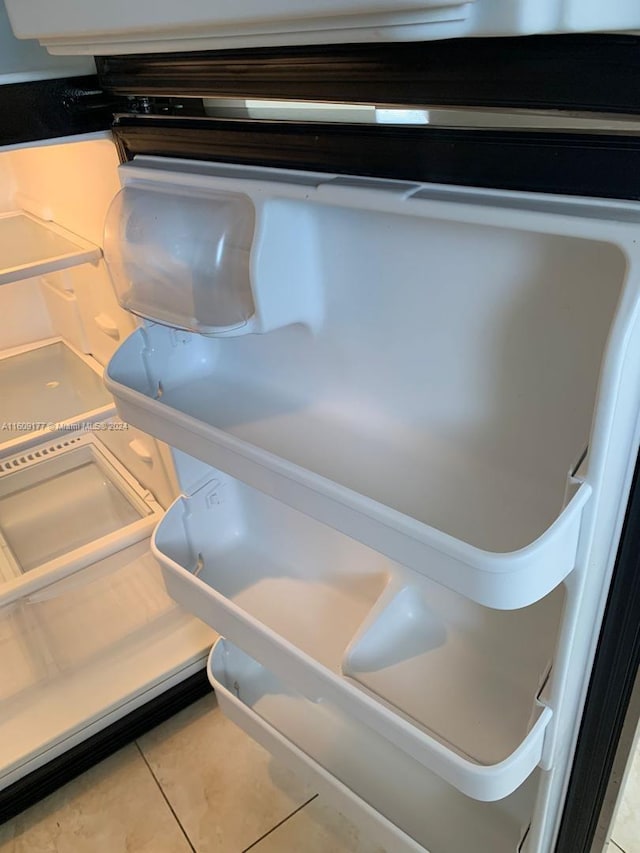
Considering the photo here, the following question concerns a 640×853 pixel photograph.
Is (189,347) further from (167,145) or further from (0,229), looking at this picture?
(0,229)

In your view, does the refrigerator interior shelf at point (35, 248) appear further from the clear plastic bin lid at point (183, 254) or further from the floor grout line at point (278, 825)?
the floor grout line at point (278, 825)

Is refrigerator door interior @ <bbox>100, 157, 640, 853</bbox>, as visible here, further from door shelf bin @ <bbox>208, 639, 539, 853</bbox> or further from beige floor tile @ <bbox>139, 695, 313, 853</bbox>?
beige floor tile @ <bbox>139, 695, 313, 853</bbox>

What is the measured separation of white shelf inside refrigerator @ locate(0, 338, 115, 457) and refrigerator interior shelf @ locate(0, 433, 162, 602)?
10cm

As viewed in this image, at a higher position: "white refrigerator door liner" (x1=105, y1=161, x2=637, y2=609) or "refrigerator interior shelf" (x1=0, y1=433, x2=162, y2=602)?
"white refrigerator door liner" (x1=105, y1=161, x2=637, y2=609)

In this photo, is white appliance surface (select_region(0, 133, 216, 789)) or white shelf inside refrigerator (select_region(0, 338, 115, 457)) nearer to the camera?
white appliance surface (select_region(0, 133, 216, 789))

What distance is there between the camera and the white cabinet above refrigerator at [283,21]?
0.46 m

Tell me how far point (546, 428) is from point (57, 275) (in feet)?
4.64

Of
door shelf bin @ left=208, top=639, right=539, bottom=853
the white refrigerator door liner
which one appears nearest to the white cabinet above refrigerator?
the white refrigerator door liner

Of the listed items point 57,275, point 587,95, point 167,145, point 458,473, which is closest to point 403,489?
point 458,473

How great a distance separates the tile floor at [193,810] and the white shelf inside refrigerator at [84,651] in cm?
12

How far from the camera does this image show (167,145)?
0.95 m

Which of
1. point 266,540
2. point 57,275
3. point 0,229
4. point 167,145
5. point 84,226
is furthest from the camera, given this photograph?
point 57,275

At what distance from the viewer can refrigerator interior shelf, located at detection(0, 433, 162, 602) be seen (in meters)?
1.69

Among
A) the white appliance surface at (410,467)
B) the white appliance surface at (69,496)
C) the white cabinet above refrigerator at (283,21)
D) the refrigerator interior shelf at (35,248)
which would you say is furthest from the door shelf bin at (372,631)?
the white cabinet above refrigerator at (283,21)
